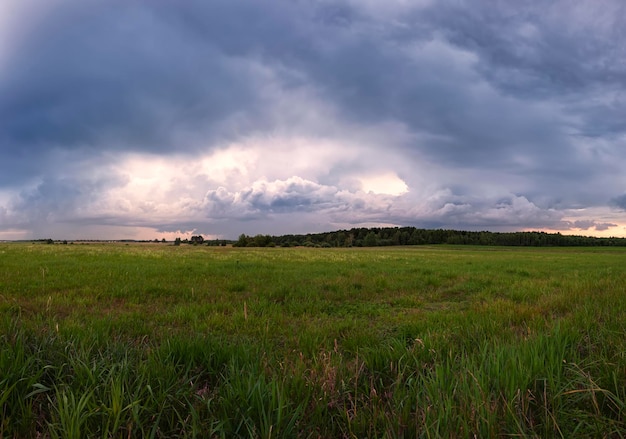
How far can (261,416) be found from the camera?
Answer: 8.40 ft

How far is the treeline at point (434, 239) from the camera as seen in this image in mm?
130625

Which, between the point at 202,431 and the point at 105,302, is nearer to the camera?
the point at 202,431

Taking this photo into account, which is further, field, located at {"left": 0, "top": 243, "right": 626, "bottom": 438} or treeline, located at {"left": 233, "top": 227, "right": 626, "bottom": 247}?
treeline, located at {"left": 233, "top": 227, "right": 626, "bottom": 247}

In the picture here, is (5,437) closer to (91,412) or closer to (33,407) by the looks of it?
(33,407)

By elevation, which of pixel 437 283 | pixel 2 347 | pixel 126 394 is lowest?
pixel 437 283

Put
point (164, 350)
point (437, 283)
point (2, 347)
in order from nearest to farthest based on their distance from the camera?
point (2, 347) → point (164, 350) → point (437, 283)

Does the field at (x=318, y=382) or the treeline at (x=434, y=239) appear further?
the treeline at (x=434, y=239)

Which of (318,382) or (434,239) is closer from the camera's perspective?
(318,382)

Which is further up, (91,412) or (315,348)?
(91,412)

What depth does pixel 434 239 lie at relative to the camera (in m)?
140

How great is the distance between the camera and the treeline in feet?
429

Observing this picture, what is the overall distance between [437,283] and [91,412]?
568 inches

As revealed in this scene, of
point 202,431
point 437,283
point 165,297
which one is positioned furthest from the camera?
point 437,283

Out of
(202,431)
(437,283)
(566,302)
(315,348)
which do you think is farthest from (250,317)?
(437,283)
